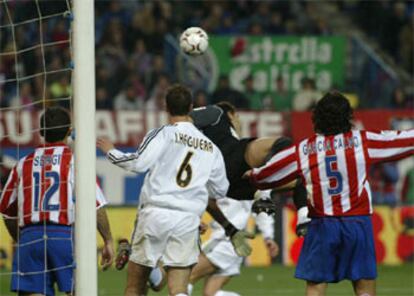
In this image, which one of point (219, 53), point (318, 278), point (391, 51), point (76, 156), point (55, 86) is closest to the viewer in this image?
point (76, 156)

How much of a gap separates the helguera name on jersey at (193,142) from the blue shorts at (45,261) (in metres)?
0.97

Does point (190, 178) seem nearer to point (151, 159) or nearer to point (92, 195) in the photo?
point (151, 159)

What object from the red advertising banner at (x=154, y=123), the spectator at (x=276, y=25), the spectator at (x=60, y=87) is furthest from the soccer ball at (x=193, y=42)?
the spectator at (x=276, y=25)

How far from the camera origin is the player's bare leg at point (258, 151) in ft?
32.1

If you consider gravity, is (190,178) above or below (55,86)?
below

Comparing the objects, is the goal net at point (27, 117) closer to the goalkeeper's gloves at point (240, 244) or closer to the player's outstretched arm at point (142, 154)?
the player's outstretched arm at point (142, 154)

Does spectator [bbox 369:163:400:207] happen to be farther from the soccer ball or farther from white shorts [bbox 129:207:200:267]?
white shorts [bbox 129:207:200:267]

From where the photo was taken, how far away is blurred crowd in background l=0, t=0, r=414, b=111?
20.9 meters

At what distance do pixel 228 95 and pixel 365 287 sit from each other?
12.0m

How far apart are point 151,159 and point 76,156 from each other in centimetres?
82

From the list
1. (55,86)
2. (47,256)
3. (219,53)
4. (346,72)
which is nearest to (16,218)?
(47,256)

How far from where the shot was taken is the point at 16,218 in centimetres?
939

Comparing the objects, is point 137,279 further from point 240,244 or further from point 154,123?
point 154,123

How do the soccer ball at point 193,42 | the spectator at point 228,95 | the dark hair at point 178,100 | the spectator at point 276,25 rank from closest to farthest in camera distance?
the dark hair at point 178,100, the soccer ball at point 193,42, the spectator at point 228,95, the spectator at point 276,25
